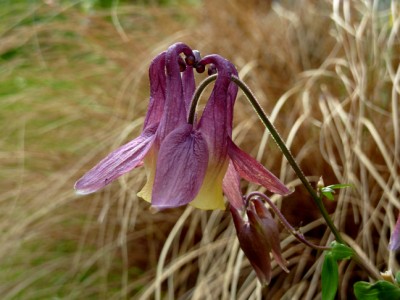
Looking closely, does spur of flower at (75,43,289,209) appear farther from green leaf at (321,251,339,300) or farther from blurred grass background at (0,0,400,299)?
blurred grass background at (0,0,400,299)

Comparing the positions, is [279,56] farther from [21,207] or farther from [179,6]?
[21,207]

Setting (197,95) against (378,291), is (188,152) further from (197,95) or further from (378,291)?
(378,291)

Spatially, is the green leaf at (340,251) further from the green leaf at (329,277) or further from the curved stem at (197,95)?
the curved stem at (197,95)

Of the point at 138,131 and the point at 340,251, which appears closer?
the point at 340,251

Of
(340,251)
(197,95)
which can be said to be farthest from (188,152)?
(340,251)

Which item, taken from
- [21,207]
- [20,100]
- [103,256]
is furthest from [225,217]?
[20,100]

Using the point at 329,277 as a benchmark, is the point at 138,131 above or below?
below

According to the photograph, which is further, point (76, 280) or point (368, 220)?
point (76, 280)

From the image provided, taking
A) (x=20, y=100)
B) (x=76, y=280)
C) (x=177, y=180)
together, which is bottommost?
(x=76, y=280)
